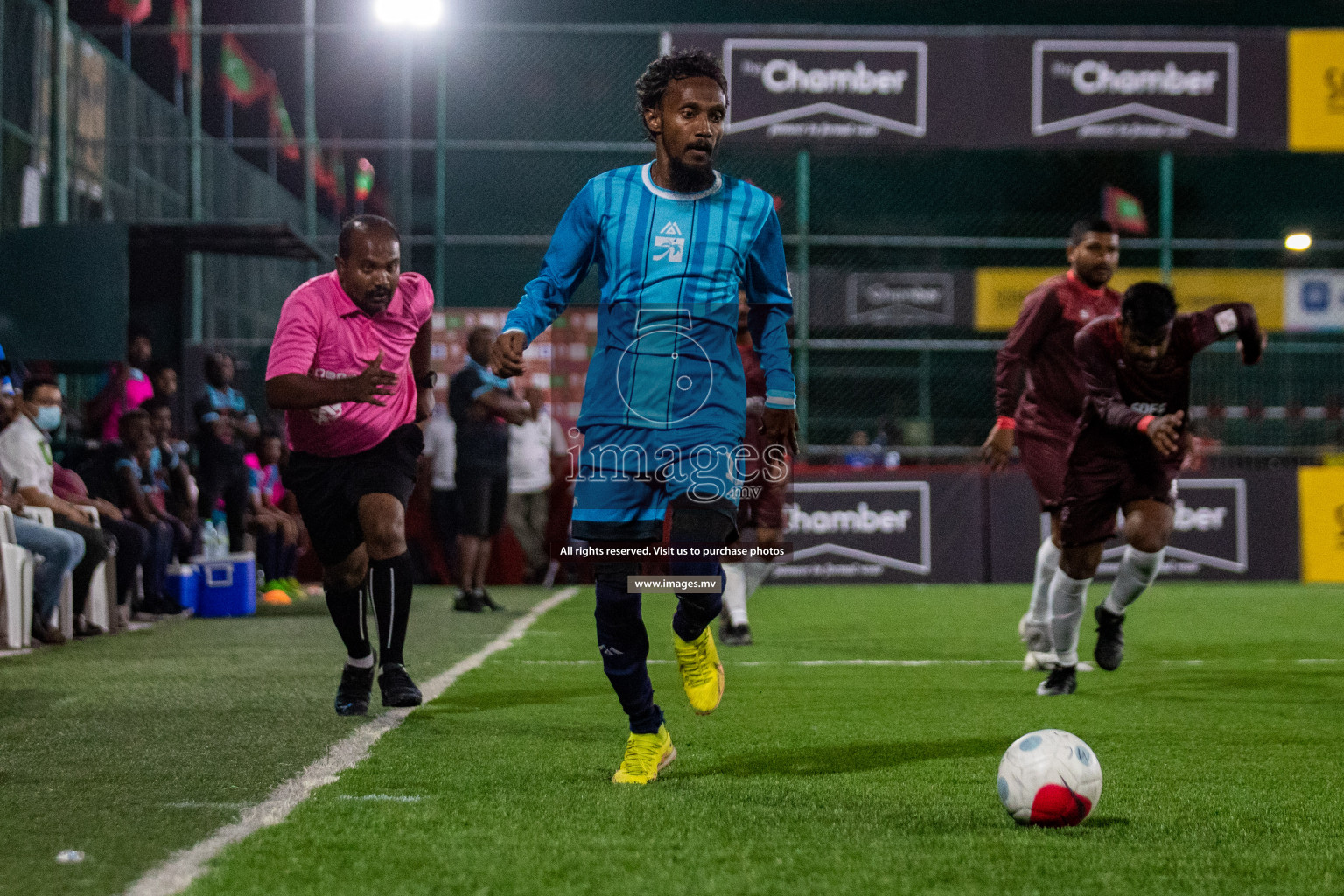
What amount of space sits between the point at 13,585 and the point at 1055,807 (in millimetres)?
6379

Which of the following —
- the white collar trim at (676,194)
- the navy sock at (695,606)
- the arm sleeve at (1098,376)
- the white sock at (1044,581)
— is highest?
the white collar trim at (676,194)

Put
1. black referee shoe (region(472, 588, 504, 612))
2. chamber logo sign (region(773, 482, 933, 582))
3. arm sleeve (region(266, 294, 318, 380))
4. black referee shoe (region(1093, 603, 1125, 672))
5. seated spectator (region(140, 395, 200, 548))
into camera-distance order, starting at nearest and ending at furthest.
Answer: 1. arm sleeve (region(266, 294, 318, 380))
2. black referee shoe (region(1093, 603, 1125, 672))
3. seated spectator (region(140, 395, 200, 548))
4. black referee shoe (region(472, 588, 504, 612))
5. chamber logo sign (region(773, 482, 933, 582))

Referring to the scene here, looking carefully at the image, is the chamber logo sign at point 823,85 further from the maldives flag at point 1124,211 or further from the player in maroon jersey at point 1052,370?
the player in maroon jersey at point 1052,370

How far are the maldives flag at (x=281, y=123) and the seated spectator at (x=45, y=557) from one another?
10675 mm

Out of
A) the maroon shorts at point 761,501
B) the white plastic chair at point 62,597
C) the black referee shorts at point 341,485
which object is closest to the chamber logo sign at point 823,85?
the maroon shorts at point 761,501

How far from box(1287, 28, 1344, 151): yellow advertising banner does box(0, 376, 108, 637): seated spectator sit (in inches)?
518

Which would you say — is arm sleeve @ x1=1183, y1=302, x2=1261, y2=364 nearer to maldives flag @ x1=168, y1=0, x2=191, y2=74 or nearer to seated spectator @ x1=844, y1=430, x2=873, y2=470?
seated spectator @ x1=844, y1=430, x2=873, y2=470

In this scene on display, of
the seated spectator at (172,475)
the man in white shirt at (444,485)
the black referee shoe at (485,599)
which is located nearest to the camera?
the seated spectator at (172,475)

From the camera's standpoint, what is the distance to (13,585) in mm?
8125

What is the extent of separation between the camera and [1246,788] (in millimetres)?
4133

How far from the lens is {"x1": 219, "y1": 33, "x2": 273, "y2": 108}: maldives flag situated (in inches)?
709

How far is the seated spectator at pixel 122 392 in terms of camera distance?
11.5m

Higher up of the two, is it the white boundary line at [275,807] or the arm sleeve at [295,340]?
the arm sleeve at [295,340]

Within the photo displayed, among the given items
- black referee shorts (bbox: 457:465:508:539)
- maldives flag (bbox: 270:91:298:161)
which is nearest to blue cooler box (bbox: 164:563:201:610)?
black referee shorts (bbox: 457:465:508:539)
